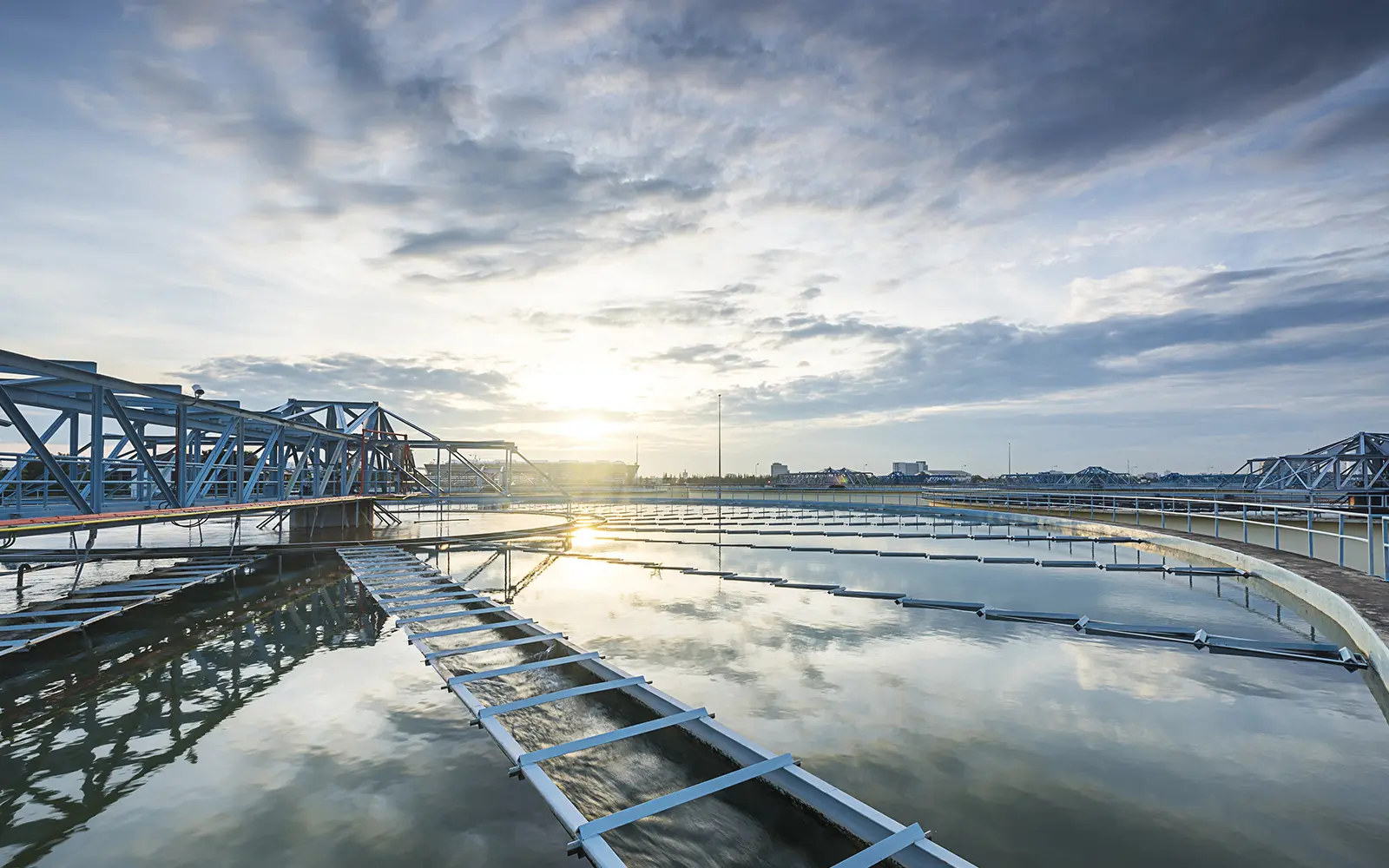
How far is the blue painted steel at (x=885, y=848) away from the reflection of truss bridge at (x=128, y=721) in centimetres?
672

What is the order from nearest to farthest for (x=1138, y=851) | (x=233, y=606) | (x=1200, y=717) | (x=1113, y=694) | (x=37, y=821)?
(x=1138, y=851)
(x=37, y=821)
(x=1200, y=717)
(x=1113, y=694)
(x=233, y=606)

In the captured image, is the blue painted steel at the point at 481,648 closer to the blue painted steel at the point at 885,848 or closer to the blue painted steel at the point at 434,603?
the blue painted steel at the point at 434,603

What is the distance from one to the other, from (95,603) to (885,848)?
18242mm

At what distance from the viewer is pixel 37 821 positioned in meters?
6.04

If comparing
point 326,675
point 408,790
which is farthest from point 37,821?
point 326,675

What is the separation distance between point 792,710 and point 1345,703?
23.0 ft

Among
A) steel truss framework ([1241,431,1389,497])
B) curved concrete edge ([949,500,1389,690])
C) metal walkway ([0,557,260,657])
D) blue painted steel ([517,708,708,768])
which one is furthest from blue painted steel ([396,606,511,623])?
steel truss framework ([1241,431,1389,497])

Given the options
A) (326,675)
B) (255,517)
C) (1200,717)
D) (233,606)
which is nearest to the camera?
(1200,717)

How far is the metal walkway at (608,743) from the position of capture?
505 centimetres

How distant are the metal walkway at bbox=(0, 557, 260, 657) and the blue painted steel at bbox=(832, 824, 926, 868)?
47.2 ft

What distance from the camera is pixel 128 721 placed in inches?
335

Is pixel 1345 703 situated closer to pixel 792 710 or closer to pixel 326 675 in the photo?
pixel 792 710

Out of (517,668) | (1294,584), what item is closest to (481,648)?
(517,668)

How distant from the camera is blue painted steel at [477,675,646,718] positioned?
7992mm
